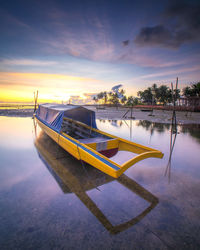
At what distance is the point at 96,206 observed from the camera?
318cm

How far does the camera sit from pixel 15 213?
9.72 feet

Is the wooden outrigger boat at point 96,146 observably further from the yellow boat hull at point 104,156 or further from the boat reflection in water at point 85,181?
the boat reflection in water at point 85,181

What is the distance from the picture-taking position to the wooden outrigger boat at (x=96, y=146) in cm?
370

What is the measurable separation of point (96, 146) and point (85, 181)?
1.43 m

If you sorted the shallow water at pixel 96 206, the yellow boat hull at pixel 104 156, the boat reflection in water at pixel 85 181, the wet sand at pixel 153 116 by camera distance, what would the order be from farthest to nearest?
the wet sand at pixel 153 116, the yellow boat hull at pixel 104 156, the boat reflection in water at pixel 85 181, the shallow water at pixel 96 206

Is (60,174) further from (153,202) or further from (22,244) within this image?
(153,202)

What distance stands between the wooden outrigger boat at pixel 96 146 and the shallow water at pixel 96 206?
2.44 feet

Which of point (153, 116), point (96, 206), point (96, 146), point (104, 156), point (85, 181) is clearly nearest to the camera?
point (96, 206)

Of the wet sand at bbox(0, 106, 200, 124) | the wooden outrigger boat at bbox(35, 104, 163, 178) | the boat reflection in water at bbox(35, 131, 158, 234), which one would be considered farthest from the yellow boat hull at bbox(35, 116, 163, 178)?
the wet sand at bbox(0, 106, 200, 124)

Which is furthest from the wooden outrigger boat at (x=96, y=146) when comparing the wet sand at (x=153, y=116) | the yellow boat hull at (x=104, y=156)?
the wet sand at (x=153, y=116)

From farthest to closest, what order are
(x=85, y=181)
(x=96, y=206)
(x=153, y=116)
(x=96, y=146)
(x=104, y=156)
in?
(x=153, y=116)
(x=96, y=146)
(x=85, y=181)
(x=104, y=156)
(x=96, y=206)

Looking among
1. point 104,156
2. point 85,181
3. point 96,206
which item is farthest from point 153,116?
point 96,206

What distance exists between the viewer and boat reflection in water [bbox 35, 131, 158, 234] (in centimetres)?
283

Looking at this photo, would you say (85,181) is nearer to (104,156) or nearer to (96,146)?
(104,156)
